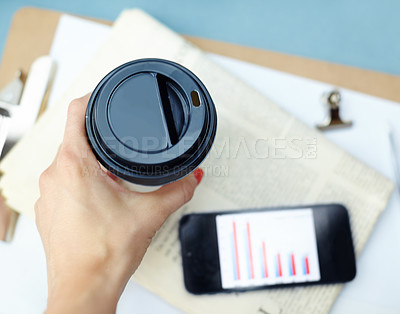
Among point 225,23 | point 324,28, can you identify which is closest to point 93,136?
point 225,23

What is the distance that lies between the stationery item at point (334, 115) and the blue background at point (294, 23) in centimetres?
9

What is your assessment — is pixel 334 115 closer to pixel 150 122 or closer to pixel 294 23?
pixel 294 23

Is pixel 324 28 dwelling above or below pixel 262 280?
above

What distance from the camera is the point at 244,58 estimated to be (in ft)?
2.16

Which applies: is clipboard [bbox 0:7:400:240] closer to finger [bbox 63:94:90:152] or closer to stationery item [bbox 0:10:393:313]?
stationery item [bbox 0:10:393:313]

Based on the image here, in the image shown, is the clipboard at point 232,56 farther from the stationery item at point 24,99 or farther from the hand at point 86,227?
the hand at point 86,227

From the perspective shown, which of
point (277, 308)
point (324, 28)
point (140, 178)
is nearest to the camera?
point (140, 178)

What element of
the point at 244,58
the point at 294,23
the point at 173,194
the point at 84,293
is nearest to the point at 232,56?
the point at 244,58

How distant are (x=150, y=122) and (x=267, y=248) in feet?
1.05

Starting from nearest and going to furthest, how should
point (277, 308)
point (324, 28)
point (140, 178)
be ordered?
point (140, 178) < point (277, 308) < point (324, 28)

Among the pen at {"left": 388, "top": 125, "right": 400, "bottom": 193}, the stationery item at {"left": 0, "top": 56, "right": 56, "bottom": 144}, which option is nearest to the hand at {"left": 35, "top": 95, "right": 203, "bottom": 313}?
the stationery item at {"left": 0, "top": 56, "right": 56, "bottom": 144}

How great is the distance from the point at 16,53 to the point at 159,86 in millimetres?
394

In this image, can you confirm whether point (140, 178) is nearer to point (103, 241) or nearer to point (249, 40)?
point (103, 241)

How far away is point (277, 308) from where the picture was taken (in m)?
0.59
